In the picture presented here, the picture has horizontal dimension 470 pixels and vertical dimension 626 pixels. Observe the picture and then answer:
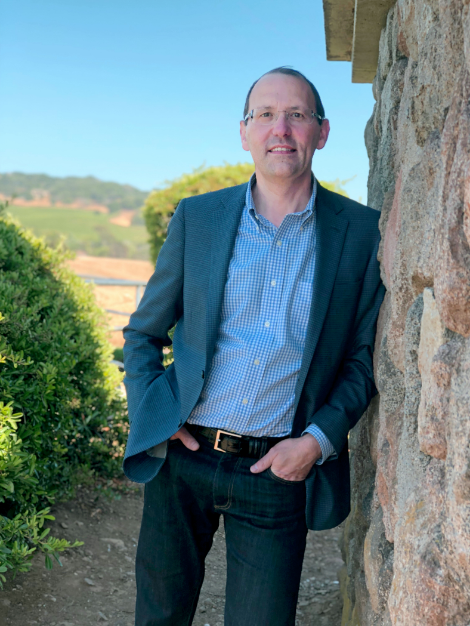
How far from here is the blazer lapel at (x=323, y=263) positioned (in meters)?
2.03

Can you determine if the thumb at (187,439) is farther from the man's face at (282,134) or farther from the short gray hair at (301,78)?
the short gray hair at (301,78)

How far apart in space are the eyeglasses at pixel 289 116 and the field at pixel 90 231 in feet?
124

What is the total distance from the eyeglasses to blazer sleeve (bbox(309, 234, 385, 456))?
493 mm

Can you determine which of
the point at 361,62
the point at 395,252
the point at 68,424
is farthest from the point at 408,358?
the point at 68,424

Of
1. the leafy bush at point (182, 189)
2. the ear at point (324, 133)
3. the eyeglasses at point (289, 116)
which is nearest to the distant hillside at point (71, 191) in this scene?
the leafy bush at point (182, 189)

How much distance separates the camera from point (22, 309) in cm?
313

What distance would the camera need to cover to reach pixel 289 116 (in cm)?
218

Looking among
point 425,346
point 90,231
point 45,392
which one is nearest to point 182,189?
point 45,392

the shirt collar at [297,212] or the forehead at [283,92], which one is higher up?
the forehead at [283,92]

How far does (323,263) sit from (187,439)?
758mm

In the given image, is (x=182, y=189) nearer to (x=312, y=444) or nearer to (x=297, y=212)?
(x=297, y=212)

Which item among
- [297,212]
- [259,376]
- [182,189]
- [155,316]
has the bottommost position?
[259,376]

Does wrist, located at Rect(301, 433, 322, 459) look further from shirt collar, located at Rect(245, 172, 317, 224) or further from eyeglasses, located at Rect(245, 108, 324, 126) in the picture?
eyeglasses, located at Rect(245, 108, 324, 126)

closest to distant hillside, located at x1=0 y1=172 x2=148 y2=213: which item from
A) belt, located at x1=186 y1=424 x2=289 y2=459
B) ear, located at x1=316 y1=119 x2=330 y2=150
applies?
ear, located at x1=316 y1=119 x2=330 y2=150
